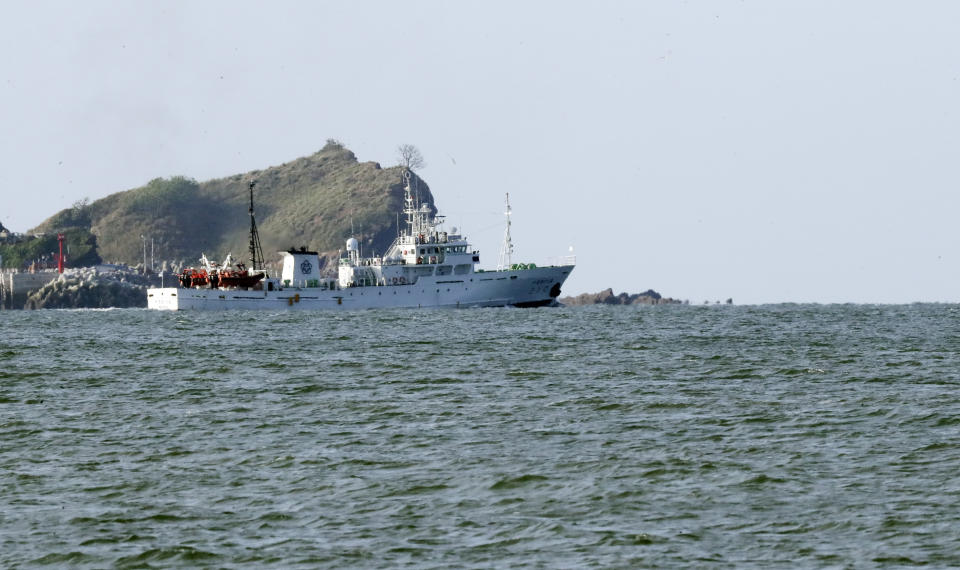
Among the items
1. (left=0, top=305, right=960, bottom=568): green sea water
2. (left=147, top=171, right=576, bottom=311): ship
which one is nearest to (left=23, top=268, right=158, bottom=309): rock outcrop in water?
(left=147, top=171, right=576, bottom=311): ship

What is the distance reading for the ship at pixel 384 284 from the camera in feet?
375

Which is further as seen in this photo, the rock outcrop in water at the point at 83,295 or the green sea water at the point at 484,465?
the rock outcrop in water at the point at 83,295

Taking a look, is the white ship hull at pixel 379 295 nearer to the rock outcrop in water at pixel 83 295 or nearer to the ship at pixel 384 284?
the ship at pixel 384 284

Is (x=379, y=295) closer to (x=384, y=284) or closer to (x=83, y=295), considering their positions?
(x=384, y=284)

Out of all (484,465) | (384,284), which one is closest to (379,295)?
(384,284)

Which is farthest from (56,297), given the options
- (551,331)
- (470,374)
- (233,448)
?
(233,448)

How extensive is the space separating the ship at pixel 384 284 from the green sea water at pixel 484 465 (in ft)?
242

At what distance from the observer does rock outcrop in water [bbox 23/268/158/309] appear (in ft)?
589

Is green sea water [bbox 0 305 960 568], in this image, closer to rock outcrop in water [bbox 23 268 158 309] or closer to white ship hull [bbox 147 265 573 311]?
white ship hull [bbox 147 265 573 311]

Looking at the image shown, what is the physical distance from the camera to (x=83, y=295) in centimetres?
18062

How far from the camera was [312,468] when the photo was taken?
19625 mm

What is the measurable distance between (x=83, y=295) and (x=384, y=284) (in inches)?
3155

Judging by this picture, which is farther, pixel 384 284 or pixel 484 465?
pixel 384 284

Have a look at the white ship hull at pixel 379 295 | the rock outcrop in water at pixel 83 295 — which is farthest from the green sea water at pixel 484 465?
the rock outcrop in water at pixel 83 295
